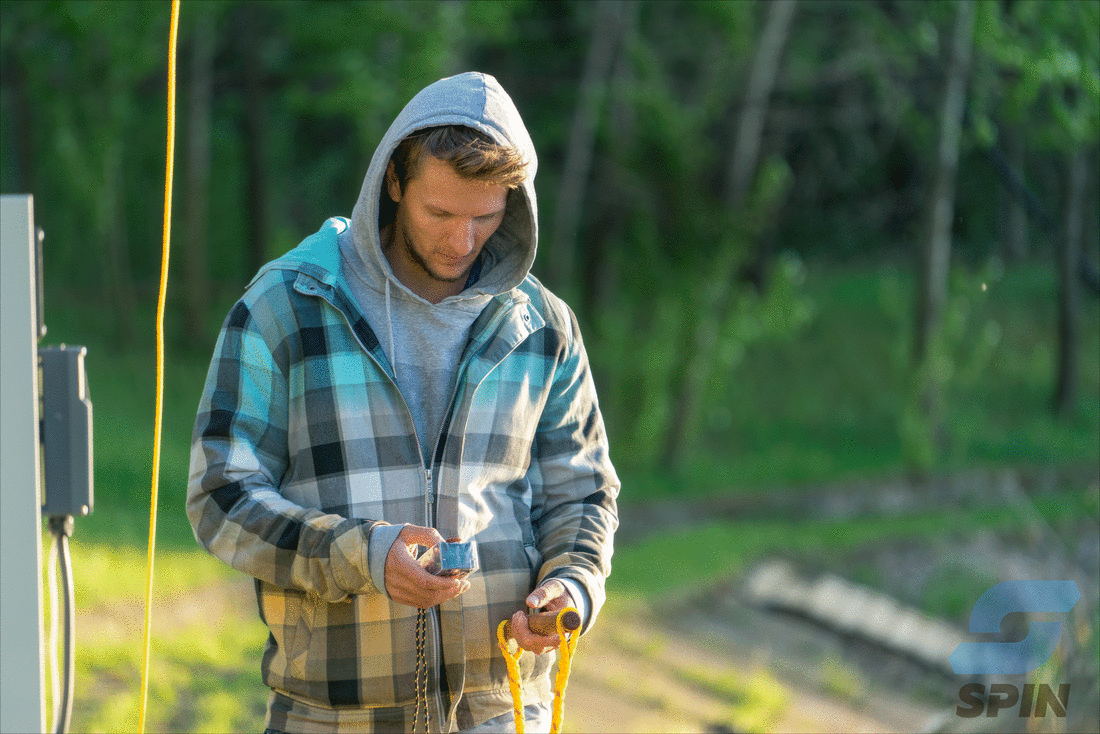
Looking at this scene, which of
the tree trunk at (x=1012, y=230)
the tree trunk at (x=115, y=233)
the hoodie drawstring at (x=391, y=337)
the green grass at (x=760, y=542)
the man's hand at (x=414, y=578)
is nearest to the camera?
the man's hand at (x=414, y=578)

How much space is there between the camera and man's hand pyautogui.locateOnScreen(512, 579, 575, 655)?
69.4 inches

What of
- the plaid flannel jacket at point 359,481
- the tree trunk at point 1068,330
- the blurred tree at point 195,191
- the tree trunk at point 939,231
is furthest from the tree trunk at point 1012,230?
the plaid flannel jacket at point 359,481

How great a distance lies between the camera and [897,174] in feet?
61.6

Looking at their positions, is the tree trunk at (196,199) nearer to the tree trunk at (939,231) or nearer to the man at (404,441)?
the tree trunk at (939,231)

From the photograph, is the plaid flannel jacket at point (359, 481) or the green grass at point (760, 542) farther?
the green grass at point (760, 542)

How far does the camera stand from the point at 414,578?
1.58 metres

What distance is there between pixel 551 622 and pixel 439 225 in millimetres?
645

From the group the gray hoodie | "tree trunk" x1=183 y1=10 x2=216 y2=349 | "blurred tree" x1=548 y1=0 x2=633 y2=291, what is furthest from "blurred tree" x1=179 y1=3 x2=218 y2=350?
the gray hoodie

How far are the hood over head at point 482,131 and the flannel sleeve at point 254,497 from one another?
8.9 inches

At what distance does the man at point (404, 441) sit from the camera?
5.55 feet

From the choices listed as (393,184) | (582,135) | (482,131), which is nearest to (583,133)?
(582,135)

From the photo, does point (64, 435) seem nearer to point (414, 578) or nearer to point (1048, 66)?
point (414, 578)

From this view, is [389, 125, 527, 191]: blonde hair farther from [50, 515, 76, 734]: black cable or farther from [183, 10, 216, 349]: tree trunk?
[183, 10, 216, 349]: tree trunk

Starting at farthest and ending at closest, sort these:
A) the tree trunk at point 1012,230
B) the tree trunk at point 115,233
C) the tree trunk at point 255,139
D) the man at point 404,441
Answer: the tree trunk at point 1012,230 < the tree trunk at point 255,139 < the tree trunk at point 115,233 < the man at point 404,441
